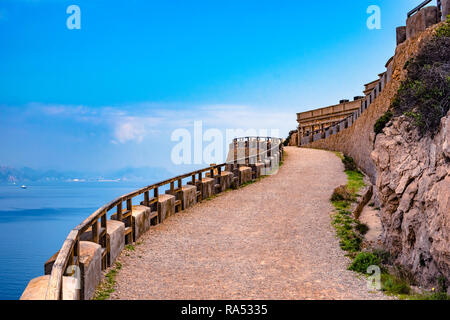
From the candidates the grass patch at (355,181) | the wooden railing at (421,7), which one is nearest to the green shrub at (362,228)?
the grass patch at (355,181)

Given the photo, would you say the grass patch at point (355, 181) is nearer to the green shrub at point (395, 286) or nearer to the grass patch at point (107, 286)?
the green shrub at point (395, 286)

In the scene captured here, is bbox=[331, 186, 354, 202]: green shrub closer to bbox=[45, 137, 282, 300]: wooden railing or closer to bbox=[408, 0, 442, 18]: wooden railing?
bbox=[45, 137, 282, 300]: wooden railing

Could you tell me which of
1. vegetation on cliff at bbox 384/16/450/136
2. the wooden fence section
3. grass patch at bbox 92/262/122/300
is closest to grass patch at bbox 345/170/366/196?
the wooden fence section

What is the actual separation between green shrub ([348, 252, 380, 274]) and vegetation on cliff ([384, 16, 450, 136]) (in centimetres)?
294

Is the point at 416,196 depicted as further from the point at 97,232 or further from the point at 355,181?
the point at 355,181

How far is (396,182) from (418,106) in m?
1.82

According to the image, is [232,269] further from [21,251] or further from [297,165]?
[21,251]

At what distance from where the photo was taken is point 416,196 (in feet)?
26.8

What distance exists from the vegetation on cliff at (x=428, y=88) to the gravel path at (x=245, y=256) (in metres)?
3.62

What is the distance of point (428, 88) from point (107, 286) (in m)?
7.97

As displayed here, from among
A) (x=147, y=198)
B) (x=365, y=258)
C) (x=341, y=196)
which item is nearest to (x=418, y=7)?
(x=341, y=196)
